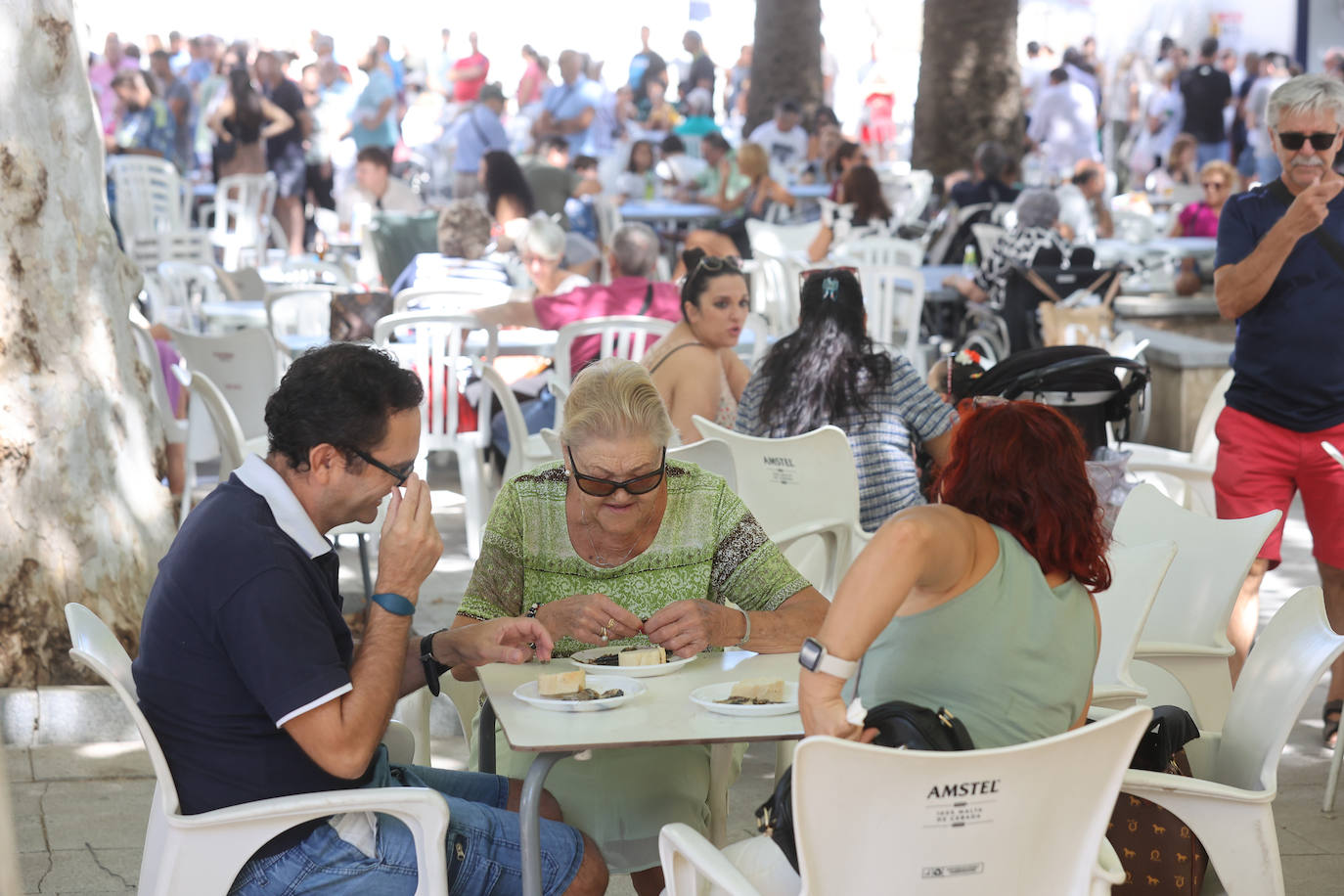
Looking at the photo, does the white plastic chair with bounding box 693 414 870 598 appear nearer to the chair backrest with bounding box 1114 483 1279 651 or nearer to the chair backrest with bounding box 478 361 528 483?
the chair backrest with bounding box 1114 483 1279 651

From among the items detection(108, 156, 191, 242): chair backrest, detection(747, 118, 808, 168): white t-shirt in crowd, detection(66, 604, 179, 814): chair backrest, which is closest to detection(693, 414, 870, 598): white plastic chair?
detection(66, 604, 179, 814): chair backrest

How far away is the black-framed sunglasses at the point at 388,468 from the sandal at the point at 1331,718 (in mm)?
2861

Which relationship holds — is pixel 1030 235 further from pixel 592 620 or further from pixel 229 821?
pixel 229 821

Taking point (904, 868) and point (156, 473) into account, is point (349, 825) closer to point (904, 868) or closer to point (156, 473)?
point (904, 868)

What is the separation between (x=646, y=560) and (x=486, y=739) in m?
0.44

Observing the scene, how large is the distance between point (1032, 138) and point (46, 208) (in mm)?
12575

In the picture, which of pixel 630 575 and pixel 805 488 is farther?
pixel 805 488

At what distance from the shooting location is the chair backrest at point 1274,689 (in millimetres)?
2268

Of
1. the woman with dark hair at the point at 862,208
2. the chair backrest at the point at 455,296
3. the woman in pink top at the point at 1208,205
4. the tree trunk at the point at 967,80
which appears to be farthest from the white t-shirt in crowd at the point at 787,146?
the chair backrest at the point at 455,296

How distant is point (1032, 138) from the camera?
598 inches

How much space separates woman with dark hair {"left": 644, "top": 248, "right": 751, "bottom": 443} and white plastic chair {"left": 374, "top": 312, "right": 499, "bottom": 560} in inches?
54.6

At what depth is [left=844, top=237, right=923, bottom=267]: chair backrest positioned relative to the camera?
9.66 meters

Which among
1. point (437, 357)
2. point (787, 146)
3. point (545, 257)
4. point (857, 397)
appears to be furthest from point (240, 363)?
point (787, 146)

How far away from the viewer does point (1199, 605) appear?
3.15 meters
